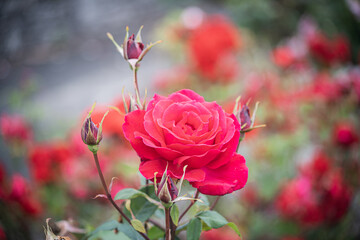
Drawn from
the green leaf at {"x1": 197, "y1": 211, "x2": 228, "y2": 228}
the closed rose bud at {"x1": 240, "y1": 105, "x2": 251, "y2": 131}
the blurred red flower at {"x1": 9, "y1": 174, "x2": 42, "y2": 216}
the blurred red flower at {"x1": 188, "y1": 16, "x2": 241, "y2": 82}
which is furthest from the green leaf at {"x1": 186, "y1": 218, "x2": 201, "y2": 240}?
the blurred red flower at {"x1": 188, "y1": 16, "x2": 241, "y2": 82}

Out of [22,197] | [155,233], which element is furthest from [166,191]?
[22,197]

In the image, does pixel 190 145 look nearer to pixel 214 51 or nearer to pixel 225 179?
pixel 225 179

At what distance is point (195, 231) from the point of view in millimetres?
301

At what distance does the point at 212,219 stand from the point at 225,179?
0.17 ft

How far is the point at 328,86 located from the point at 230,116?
0.71 meters

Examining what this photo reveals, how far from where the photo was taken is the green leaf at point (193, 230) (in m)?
0.30

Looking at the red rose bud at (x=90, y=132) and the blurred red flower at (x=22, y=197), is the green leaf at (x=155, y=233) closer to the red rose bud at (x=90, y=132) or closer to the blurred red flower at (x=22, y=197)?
the red rose bud at (x=90, y=132)

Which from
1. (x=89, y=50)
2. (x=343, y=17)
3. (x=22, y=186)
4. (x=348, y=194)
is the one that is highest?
(x=343, y=17)

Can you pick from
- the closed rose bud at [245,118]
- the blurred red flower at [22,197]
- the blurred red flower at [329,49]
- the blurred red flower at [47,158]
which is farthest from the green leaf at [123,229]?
the blurred red flower at [329,49]

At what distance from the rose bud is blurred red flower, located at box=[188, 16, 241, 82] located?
96 centimetres

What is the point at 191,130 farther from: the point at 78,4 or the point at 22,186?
the point at 78,4

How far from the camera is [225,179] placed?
27cm

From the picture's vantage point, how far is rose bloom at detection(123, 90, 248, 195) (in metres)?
0.27

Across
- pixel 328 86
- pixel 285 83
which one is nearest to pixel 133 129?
pixel 328 86
